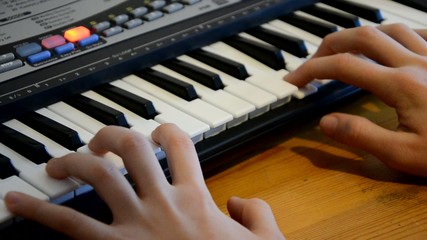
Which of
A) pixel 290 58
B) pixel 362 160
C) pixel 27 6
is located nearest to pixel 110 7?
pixel 27 6

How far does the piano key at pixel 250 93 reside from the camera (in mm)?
833

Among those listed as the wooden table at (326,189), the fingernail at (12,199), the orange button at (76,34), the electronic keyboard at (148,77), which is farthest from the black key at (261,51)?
the fingernail at (12,199)

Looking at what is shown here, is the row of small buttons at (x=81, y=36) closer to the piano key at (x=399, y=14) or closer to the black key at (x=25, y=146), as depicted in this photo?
the black key at (x=25, y=146)

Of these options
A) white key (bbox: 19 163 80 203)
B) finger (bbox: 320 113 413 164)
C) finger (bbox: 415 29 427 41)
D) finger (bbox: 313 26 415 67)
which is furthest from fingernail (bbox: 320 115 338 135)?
white key (bbox: 19 163 80 203)

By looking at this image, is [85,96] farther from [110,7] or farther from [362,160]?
[362,160]

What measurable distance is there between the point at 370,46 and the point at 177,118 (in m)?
0.26

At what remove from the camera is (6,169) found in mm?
705

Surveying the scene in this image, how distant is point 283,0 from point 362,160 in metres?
0.33

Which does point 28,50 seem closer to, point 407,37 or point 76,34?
point 76,34

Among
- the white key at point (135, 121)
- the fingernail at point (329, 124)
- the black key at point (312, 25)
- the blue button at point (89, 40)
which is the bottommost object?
the fingernail at point (329, 124)

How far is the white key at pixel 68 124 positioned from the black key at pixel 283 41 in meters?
0.33

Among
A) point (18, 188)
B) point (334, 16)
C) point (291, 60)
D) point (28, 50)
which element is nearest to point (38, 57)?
point (28, 50)

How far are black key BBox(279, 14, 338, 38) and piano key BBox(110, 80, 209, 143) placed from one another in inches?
11.6

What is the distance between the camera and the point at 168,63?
933mm
